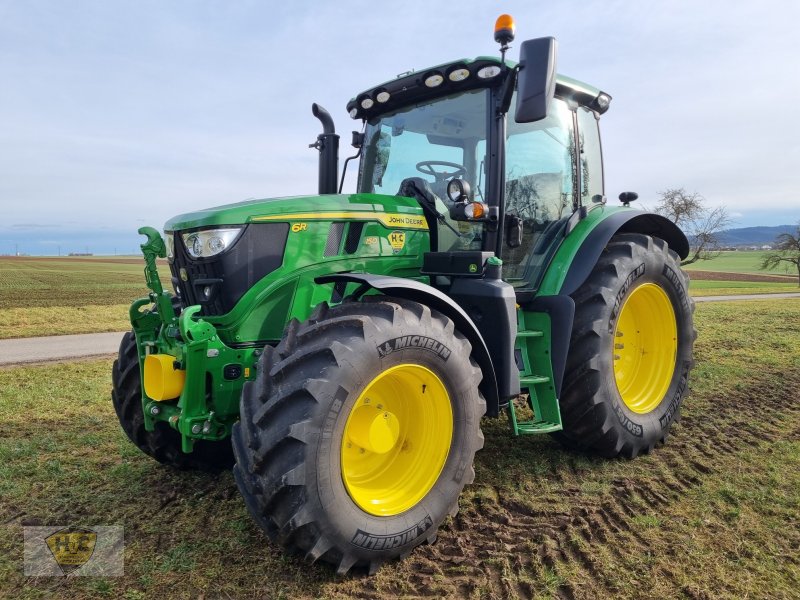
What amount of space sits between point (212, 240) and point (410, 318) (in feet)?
3.87

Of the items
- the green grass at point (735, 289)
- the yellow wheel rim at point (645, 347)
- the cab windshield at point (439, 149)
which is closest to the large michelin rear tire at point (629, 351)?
the yellow wheel rim at point (645, 347)

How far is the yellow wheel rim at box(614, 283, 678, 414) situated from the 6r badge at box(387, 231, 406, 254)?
2.03 metres

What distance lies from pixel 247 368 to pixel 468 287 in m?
1.39

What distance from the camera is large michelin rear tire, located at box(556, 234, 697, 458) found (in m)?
3.85

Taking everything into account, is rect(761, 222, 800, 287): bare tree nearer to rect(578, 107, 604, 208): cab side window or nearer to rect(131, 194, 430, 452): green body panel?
rect(578, 107, 604, 208): cab side window

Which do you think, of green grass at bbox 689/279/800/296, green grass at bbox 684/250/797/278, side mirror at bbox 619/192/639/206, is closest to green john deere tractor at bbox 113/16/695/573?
side mirror at bbox 619/192/639/206

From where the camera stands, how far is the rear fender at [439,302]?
2879 mm

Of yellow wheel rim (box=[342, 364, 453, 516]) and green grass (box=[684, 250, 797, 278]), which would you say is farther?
green grass (box=[684, 250, 797, 278])

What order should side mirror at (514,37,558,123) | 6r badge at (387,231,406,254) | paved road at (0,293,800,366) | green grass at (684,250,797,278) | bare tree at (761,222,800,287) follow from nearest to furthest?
side mirror at (514,37,558,123) < 6r badge at (387,231,406,254) < paved road at (0,293,800,366) < bare tree at (761,222,800,287) < green grass at (684,250,797,278)

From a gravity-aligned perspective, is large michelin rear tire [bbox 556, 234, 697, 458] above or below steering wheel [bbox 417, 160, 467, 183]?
below

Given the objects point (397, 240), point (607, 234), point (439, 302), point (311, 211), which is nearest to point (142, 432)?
point (311, 211)

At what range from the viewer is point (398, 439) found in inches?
123

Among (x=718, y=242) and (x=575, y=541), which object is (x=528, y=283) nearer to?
(x=575, y=541)

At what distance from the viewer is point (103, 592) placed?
254 cm
